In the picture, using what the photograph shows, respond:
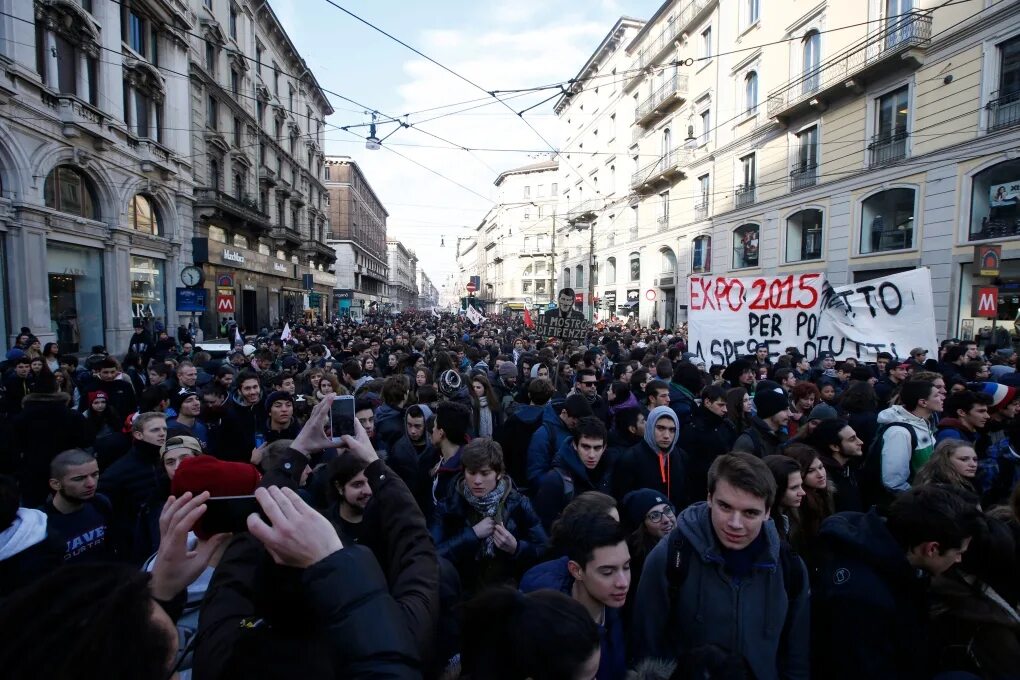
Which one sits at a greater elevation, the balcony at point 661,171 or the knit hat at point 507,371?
the balcony at point 661,171

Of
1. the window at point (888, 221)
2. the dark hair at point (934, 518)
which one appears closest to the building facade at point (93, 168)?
the dark hair at point (934, 518)

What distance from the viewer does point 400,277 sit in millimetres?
120000

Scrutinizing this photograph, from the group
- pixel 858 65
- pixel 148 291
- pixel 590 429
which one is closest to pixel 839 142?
pixel 858 65

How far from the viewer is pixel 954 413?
4.09 meters

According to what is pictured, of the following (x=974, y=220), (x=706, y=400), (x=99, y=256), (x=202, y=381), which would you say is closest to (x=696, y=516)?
(x=706, y=400)

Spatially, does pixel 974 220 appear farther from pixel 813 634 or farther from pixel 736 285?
pixel 813 634

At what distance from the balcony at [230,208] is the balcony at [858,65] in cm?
2328

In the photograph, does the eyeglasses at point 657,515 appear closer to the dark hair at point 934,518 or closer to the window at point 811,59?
the dark hair at point 934,518

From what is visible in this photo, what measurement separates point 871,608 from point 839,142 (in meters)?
20.0

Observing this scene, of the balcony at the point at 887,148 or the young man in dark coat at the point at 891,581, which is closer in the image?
the young man in dark coat at the point at 891,581

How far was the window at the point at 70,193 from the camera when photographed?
561 inches

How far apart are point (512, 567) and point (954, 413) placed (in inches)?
150

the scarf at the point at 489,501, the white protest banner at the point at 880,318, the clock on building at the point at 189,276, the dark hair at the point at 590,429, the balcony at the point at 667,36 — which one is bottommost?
the scarf at the point at 489,501

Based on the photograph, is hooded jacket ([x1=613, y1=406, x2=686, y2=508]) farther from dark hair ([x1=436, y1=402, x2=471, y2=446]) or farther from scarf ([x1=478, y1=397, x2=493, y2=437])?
scarf ([x1=478, y1=397, x2=493, y2=437])
